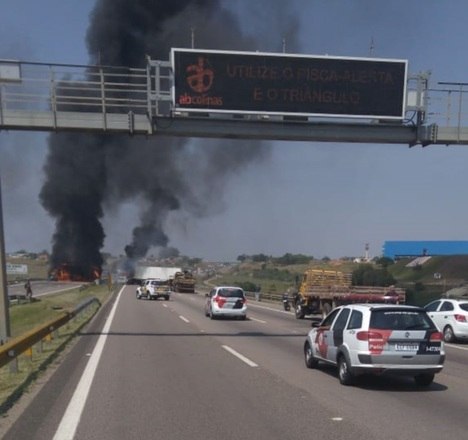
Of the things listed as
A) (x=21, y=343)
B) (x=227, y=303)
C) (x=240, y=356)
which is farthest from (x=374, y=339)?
(x=227, y=303)

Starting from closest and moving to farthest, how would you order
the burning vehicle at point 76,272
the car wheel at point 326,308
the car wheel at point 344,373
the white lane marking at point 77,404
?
the white lane marking at point 77,404 → the car wheel at point 344,373 → the car wheel at point 326,308 → the burning vehicle at point 76,272

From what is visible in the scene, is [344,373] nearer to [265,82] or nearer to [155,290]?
[265,82]

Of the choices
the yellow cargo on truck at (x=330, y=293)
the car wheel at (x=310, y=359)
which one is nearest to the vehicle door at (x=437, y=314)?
the yellow cargo on truck at (x=330, y=293)

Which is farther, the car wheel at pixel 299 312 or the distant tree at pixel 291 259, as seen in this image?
the distant tree at pixel 291 259

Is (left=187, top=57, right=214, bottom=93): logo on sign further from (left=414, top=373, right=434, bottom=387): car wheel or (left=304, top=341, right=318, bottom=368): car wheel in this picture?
(left=414, top=373, right=434, bottom=387): car wheel

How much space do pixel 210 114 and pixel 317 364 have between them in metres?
9.06

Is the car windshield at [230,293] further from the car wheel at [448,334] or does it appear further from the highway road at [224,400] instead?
the highway road at [224,400]

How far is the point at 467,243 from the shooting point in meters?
84.9

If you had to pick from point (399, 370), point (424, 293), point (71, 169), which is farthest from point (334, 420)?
point (71, 169)

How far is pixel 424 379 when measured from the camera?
37.6 feet

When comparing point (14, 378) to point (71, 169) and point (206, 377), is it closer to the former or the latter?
point (206, 377)

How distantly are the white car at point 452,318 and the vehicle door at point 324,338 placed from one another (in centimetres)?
952

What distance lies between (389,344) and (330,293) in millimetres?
19854

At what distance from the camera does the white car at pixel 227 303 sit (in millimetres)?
31016
